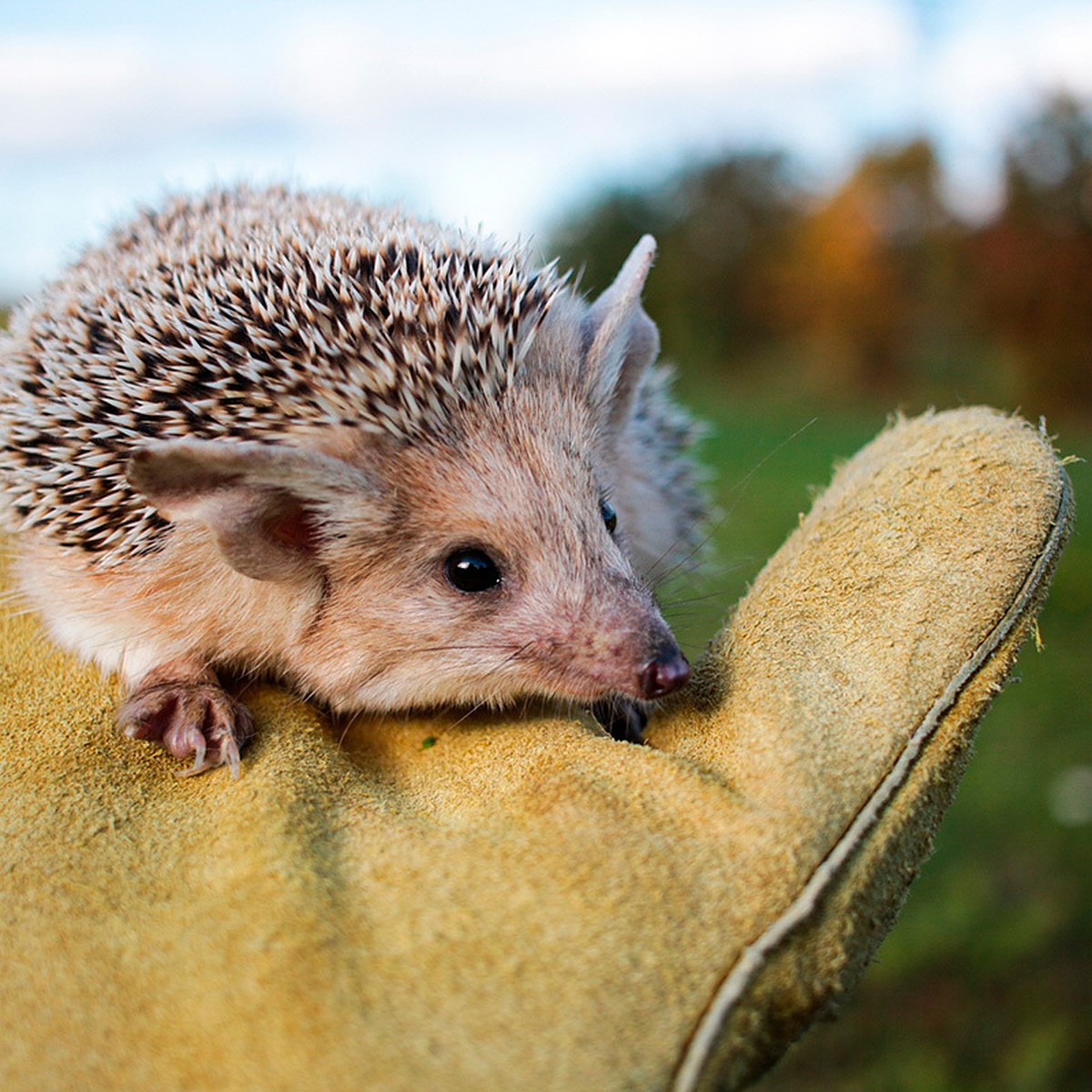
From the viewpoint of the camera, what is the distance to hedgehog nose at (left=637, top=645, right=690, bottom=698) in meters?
2.23

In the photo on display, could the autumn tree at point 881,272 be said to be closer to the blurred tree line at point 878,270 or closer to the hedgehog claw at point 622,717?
the blurred tree line at point 878,270

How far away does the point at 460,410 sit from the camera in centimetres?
253

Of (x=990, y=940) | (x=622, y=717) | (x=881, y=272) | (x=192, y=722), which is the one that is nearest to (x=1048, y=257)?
(x=881, y=272)

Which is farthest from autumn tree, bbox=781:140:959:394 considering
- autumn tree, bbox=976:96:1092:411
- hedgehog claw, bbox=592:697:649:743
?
hedgehog claw, bbox=592:697:649:743

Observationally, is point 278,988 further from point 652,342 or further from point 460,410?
point 652,342

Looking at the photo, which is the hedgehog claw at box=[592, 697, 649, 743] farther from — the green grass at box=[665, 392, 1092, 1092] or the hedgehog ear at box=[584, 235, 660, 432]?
the hedgehog ear at box=[584, 235, 660, 432]

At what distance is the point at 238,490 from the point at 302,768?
0.60 meters

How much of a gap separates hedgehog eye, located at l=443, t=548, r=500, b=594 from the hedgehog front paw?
22.8 inches

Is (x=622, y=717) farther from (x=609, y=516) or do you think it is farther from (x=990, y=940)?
(x=990, y=940)

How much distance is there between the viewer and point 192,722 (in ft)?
7.64

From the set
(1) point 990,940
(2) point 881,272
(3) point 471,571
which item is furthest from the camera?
(2) point 881,272

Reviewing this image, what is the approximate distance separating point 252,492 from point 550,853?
39.5 inches

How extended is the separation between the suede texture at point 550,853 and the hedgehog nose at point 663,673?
9 cm

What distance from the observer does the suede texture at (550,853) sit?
1561mm
